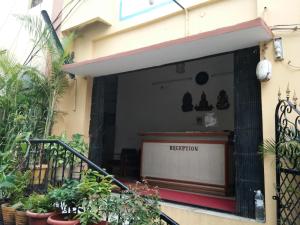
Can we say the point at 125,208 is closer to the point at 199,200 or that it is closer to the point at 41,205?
the point at 41,205

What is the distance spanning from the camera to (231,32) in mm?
3596

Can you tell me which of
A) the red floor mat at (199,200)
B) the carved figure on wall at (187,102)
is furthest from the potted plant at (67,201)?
the carved figure on wall at (187,102)

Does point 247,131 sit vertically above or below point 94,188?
above

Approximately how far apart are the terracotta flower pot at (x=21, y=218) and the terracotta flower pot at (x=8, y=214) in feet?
0.38

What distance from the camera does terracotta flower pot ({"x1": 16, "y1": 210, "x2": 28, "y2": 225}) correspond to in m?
3.21

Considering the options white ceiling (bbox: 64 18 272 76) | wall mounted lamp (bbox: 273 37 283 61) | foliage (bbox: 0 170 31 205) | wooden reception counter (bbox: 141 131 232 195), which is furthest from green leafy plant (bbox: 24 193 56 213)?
wall mounted lamp (bbox: 273 37 283 61)

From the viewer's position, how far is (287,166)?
3312 millimetres

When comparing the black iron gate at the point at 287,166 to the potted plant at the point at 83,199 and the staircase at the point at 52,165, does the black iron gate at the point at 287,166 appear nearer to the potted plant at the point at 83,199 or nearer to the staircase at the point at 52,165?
the staircase at the point at 52,165

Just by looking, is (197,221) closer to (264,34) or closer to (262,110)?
(262,110)

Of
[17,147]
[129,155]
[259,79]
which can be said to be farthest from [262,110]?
[129,155]

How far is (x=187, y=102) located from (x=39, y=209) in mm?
6146

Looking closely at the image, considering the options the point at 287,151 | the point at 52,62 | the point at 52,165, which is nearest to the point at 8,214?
the point at 52,165

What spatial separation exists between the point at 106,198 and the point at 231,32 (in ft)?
8.15

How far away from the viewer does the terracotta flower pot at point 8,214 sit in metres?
3.34
